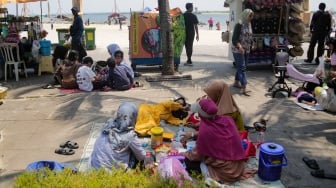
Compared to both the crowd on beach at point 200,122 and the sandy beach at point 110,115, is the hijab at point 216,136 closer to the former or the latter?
the crowd on beach at point 200,122

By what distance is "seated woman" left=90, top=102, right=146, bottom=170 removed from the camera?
4281 mm

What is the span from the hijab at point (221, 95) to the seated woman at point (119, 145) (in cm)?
111

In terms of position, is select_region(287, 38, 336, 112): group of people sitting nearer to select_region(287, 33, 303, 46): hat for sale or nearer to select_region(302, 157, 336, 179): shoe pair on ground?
select_region(302, 157, 336, 179): shoe pair on ground

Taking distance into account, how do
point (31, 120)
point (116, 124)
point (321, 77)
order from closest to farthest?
point (116, 124) < point (31, 120) < point (321, 77)

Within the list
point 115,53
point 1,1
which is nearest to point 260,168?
point 115,53

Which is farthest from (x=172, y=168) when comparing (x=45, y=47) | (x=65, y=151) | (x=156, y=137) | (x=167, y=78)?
(x=45, y=47)

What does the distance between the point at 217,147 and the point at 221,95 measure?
109 centimetres

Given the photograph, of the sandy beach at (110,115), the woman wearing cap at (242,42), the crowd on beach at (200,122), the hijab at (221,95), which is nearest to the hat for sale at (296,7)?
the sandy beach at (110,115)

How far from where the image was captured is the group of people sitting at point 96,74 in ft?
27.7

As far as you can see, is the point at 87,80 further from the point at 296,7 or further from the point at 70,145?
the point at 296,7

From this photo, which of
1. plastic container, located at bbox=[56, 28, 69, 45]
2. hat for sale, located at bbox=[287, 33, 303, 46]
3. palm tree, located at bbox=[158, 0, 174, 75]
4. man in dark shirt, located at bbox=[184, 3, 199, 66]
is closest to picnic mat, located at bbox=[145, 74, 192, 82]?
palm tree, located at bbox=[158, 0, 174, 75]

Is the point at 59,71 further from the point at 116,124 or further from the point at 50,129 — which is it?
the point at 116,124

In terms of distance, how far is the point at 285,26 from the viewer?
10.6 metres

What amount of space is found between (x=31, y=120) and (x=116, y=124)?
8.81 feet
